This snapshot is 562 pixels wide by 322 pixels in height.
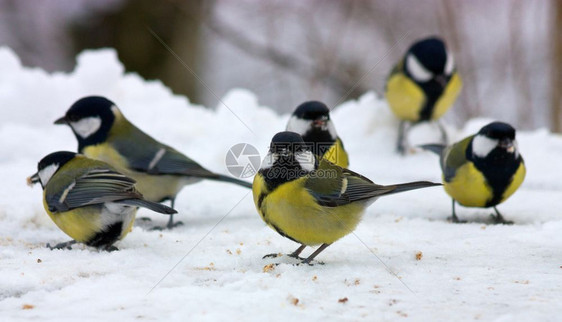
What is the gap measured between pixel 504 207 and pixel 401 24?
4330mm

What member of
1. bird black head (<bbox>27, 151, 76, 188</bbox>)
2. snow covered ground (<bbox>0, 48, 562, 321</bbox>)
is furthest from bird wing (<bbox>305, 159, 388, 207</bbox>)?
bird black head (<bbox>27, 151, 76, 188</bbox>)

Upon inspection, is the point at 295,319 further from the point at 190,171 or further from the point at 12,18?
the point at 12,18

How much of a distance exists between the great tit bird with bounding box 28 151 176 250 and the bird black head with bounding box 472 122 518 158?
203 cm

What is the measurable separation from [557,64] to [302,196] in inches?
202

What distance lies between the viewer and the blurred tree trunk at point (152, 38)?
8.66 metres

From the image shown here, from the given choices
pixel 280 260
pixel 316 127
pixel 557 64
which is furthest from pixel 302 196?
pixel 557 64

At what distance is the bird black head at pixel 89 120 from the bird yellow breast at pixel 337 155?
140 centimetres

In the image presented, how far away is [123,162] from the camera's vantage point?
13.4 feet

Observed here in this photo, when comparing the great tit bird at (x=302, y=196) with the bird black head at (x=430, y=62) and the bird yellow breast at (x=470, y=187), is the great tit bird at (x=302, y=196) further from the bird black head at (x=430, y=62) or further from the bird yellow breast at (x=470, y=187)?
the bird black head at (x=430, y=62)

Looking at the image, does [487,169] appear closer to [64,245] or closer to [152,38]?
[64,245]

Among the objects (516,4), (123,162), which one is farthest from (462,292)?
(516,4)

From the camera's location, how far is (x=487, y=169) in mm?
3881

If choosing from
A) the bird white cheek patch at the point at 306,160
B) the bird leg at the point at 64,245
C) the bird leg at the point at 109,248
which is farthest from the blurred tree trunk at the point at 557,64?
the bird leg at the point at 64,245

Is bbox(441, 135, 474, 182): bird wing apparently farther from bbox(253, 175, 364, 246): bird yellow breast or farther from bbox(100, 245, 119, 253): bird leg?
bbox(100, 245, 119, 253): bird leg
